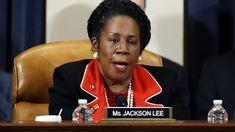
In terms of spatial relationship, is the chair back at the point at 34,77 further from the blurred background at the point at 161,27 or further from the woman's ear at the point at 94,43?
the blurred background at the point at 161,27

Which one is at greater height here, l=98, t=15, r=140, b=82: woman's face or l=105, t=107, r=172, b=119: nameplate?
l=98, t=15, r=140, b=82: woman's face

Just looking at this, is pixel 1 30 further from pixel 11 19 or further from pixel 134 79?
pixel 134 79

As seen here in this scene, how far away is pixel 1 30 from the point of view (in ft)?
9.34

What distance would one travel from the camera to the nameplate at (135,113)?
1242 millimetres

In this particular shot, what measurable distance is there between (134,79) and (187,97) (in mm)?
801

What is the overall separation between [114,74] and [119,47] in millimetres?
107

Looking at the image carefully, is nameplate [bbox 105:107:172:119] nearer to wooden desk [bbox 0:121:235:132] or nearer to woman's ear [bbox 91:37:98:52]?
wooden desk [bbox 0:121:235:132]

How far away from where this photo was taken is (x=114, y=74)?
6.25 ft

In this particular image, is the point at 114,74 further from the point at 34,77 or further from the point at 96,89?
the point at 34,77

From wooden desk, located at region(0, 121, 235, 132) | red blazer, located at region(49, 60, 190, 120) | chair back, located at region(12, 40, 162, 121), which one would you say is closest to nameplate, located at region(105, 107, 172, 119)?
wooden desk, located at region(0, 121, 235, 132)

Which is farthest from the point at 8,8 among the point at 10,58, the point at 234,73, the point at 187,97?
the point at 234,73

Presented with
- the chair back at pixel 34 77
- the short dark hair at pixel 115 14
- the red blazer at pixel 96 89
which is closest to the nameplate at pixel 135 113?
the red blazer at pixel 96 89

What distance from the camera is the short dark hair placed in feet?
6.39
